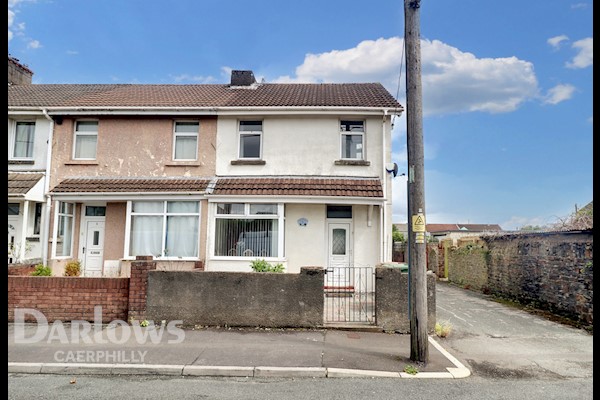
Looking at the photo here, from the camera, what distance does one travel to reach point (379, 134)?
41.9 feet

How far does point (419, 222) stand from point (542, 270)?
648 cm

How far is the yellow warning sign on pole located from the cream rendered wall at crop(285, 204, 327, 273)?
6.30 meters

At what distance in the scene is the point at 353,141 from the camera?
512 inches

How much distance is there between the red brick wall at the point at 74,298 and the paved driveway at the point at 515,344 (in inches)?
258

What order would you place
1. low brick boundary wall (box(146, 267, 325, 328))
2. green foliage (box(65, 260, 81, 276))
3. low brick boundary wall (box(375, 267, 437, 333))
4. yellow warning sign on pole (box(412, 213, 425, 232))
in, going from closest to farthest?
yellow warning sign on pole (box(412, 213, 425, 232)) < low brick boundary wall (box(375, 267, 437, 333)) < low brick boundary wall (box(146, 267, 325, 328)) < green foliage (box(65, 260, 81, 276))

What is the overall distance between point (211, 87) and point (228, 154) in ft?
16.1

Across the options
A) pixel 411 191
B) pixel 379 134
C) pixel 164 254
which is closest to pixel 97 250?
pixel 164 254

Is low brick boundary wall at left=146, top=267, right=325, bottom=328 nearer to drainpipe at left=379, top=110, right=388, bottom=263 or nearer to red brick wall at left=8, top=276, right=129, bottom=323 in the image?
red brick wall at left=8, top=276, right=129, bottom=323

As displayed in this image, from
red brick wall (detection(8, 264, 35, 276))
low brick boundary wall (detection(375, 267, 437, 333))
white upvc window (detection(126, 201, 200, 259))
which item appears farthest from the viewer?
white upvc window (detection(126, 201, 200, 259))

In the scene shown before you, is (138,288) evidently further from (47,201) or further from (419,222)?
(47,201)

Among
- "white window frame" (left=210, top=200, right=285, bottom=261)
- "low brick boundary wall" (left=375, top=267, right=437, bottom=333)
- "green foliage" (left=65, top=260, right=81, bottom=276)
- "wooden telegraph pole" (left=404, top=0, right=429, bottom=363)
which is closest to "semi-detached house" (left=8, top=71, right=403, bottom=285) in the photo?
"white window frame" (left=210, top=200, right=285, bottom=261)

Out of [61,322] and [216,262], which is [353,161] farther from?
[61,322]

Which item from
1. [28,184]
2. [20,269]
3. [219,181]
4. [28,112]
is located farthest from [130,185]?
[28,112]

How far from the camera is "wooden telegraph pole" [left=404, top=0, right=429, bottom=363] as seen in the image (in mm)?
5926
